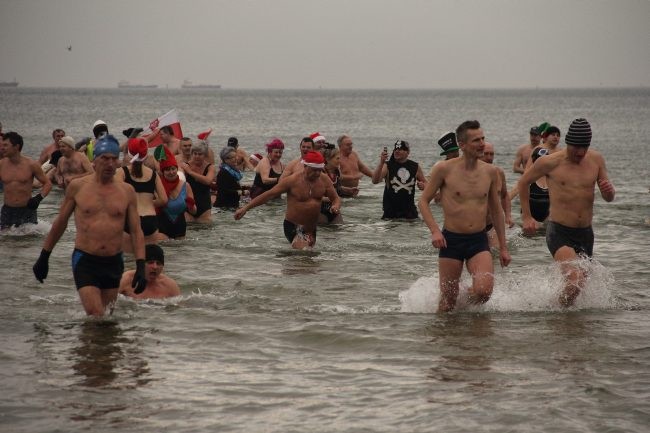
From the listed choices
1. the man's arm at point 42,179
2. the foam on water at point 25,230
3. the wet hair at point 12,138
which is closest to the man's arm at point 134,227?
the man's arm at point 42,179

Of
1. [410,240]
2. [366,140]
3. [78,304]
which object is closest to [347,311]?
[78,304]

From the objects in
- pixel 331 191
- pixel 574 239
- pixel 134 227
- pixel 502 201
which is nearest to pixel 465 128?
pixel 574 239

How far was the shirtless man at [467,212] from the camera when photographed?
8.77 metres

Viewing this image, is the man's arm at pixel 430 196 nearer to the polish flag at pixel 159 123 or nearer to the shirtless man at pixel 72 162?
the polish flag at pixel 159 123

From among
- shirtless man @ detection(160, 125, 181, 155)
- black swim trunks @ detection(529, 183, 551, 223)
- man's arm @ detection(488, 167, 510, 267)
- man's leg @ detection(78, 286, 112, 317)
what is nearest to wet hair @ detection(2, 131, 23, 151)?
shirtless man @ detection(160, 125, 181, 155)

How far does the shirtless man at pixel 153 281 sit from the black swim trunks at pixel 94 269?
101 cm

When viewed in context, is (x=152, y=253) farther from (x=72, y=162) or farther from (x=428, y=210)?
(x=72, y=162)

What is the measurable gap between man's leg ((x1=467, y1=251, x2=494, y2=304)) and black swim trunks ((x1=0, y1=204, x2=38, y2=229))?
26.0 ft

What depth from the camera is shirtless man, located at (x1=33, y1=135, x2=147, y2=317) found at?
27.1 ft

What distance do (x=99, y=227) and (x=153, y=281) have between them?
1982mm

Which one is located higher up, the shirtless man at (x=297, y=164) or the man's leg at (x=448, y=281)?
the shirtless man at (x=297, y=164)

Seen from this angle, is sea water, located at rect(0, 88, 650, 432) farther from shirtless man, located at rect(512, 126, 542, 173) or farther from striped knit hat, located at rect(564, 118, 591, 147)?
shirtless man, located at rect(512, 126, 542, 173)

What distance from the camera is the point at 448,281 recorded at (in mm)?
9086

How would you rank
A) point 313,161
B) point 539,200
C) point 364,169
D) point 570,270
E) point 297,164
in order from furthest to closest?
point 364,169, point 539,200, point 297,164, point 313,161, point 570,270
